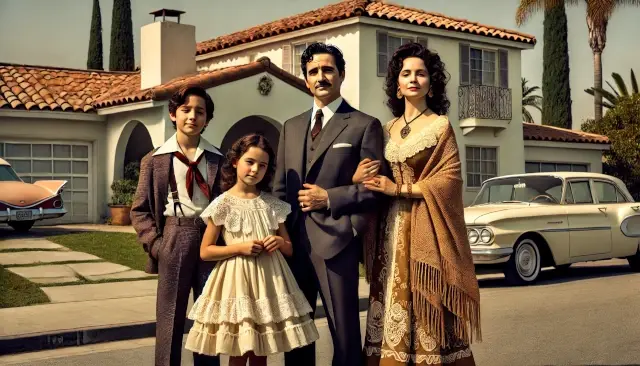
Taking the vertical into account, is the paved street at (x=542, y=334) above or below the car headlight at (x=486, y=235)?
below

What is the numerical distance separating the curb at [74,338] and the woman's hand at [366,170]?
327 centimetres

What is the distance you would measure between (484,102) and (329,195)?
21447 mm

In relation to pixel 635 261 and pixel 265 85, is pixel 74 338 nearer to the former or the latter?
pixel 635 261

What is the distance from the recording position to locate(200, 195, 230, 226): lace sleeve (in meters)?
4.65

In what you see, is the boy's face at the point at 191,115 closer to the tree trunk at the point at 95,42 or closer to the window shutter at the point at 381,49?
the window shutter at the point at 381,49

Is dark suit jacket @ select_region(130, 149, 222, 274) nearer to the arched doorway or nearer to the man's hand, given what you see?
the man's hand

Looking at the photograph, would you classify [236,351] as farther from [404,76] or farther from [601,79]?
[601,79]

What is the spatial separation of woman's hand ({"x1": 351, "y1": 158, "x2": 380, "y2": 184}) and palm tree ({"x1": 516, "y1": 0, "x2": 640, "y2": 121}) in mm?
26925

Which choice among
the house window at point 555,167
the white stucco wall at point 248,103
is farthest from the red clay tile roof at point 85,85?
the house window at point 555,167

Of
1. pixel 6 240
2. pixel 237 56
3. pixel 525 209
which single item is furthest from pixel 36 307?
pixel 237 56

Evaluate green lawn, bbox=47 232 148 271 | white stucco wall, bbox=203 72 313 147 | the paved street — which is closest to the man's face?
the paved street

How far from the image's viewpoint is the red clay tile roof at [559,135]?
27.8 meters

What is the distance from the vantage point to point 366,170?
464cm

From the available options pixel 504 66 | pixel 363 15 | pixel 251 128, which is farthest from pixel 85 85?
pixel 504 66
